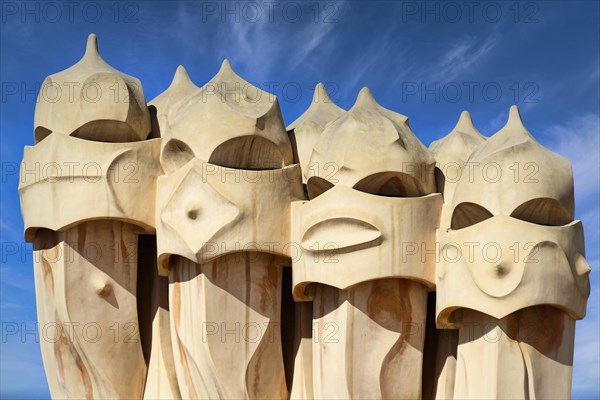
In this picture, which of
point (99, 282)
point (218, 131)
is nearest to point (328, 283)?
point (218, 131)

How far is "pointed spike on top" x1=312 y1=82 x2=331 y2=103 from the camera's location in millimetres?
14180

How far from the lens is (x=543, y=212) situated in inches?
437

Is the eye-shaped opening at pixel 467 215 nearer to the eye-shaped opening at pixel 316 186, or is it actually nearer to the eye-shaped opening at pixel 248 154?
the eye-shaped opening at pixel 316 186

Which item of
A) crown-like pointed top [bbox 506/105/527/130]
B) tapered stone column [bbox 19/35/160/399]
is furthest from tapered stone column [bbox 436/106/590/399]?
tapered stone column [bbox 19/35/160/399]

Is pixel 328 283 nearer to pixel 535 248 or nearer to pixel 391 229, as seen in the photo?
pixel 391 229

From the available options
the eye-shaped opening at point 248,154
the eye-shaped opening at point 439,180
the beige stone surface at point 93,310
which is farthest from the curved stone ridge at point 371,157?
the beige stone surface at point 93,310

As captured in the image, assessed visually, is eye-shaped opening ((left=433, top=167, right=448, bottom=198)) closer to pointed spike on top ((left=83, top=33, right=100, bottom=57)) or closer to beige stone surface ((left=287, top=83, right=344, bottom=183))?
beige stone surface ((left=287, top=83, right=344, bottom=183))

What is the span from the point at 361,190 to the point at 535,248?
2.28m

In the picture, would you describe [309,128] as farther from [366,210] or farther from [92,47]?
[92,47]

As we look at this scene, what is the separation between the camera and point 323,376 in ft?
38.3

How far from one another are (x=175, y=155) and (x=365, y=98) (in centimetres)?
263

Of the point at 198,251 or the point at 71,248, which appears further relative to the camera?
the point at 71,248

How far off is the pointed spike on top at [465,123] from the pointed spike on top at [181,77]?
13.5 feet

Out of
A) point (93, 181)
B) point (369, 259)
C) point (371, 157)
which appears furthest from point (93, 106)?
point (369, 259)
